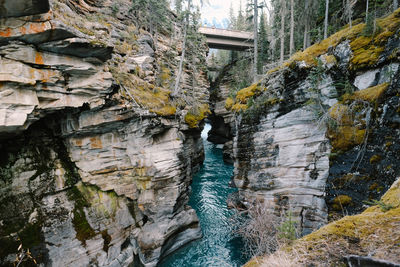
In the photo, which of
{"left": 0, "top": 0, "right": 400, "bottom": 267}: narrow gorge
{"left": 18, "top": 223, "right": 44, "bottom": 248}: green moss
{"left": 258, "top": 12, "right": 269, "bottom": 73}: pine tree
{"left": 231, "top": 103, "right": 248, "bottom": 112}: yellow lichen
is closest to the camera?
{"left": 0, "top": 0, "right": 400, "bottom": 267}: narrow gorge

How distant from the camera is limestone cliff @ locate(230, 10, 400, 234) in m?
7.45

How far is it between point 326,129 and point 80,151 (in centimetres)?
1345

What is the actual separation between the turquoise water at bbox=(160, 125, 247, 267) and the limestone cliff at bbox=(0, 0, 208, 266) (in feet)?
2.94

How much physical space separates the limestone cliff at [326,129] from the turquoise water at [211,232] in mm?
3607

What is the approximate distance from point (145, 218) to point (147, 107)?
24.6ft

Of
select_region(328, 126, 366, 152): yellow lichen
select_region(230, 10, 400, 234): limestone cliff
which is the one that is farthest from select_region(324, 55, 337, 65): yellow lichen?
select_region(328, 126, 366, 152): yellow lichen

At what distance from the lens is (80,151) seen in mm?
10727

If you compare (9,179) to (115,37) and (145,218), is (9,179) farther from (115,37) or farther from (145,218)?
(115,37)

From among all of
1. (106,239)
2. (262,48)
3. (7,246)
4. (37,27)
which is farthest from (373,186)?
(262,48)

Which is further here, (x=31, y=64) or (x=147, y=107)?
(x=147, y=107)

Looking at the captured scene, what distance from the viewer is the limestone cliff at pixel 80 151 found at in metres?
7.49

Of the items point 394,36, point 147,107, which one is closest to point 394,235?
point 394,36

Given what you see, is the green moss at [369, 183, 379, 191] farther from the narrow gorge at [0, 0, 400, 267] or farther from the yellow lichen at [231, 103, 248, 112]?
the yellow lichen at [231, 103, 248, 112]

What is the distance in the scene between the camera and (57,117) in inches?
401
